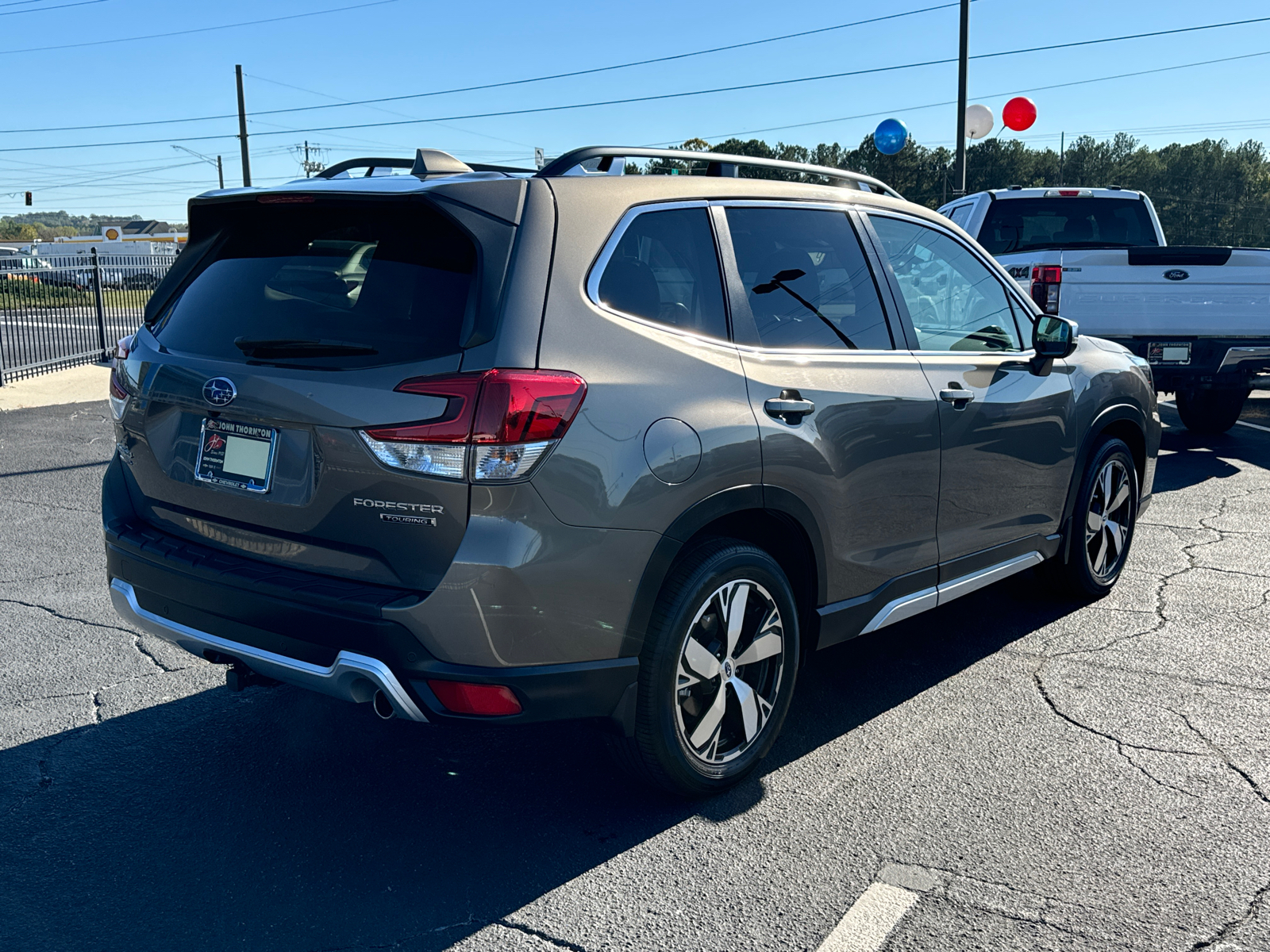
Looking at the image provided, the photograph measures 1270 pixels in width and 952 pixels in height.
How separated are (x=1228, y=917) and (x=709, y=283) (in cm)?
224

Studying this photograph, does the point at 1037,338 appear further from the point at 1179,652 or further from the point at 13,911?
the point at 13,911

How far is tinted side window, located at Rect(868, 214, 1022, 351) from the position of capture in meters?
4.32

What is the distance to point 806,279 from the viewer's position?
389 centimetres

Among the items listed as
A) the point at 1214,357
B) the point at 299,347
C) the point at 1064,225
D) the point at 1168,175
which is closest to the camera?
the point at 299,347

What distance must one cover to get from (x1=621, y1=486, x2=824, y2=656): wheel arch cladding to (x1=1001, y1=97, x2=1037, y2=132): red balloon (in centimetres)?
1909

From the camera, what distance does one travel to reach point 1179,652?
16.2 feet

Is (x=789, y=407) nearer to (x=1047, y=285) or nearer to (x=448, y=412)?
(x=448, y=412)

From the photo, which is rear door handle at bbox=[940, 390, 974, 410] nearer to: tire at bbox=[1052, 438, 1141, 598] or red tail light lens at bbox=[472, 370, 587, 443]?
tire at bbox=[1052, 438, 1141, 598]

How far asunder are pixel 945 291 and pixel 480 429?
2.49m

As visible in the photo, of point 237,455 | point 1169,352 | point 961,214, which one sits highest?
point 961,214

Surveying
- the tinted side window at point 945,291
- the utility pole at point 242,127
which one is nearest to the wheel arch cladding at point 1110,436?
the tinted side window at point 945,291

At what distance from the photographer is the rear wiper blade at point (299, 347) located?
120 inches

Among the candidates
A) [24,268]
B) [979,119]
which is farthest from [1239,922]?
[979,119]

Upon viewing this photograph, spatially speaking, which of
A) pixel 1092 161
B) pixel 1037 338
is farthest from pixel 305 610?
pixel 1092 161
